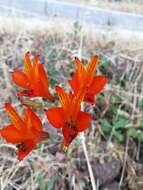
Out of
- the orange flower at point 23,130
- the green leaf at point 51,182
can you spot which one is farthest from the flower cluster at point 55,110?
the green leaf at point 51,182

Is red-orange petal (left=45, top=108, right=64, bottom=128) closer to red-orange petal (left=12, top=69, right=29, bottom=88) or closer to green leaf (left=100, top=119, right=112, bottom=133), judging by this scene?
red-orange petal (left=12, top=69, right=29, bottom=88)

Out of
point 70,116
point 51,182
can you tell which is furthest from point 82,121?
point 51,182

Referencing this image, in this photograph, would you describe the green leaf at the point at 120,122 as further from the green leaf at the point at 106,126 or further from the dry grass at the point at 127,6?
the dry grass at the point at 127,6

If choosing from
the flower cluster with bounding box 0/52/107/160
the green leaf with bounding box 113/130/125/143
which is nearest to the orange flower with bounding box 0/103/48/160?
the flower cluster with bounding box 0/52/107/160

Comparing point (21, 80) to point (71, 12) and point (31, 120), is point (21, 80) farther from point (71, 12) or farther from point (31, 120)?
point (71, 12)

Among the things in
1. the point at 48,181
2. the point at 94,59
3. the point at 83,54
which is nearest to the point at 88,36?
the point at 83,54

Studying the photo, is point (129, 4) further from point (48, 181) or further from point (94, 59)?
point (94, 59)
